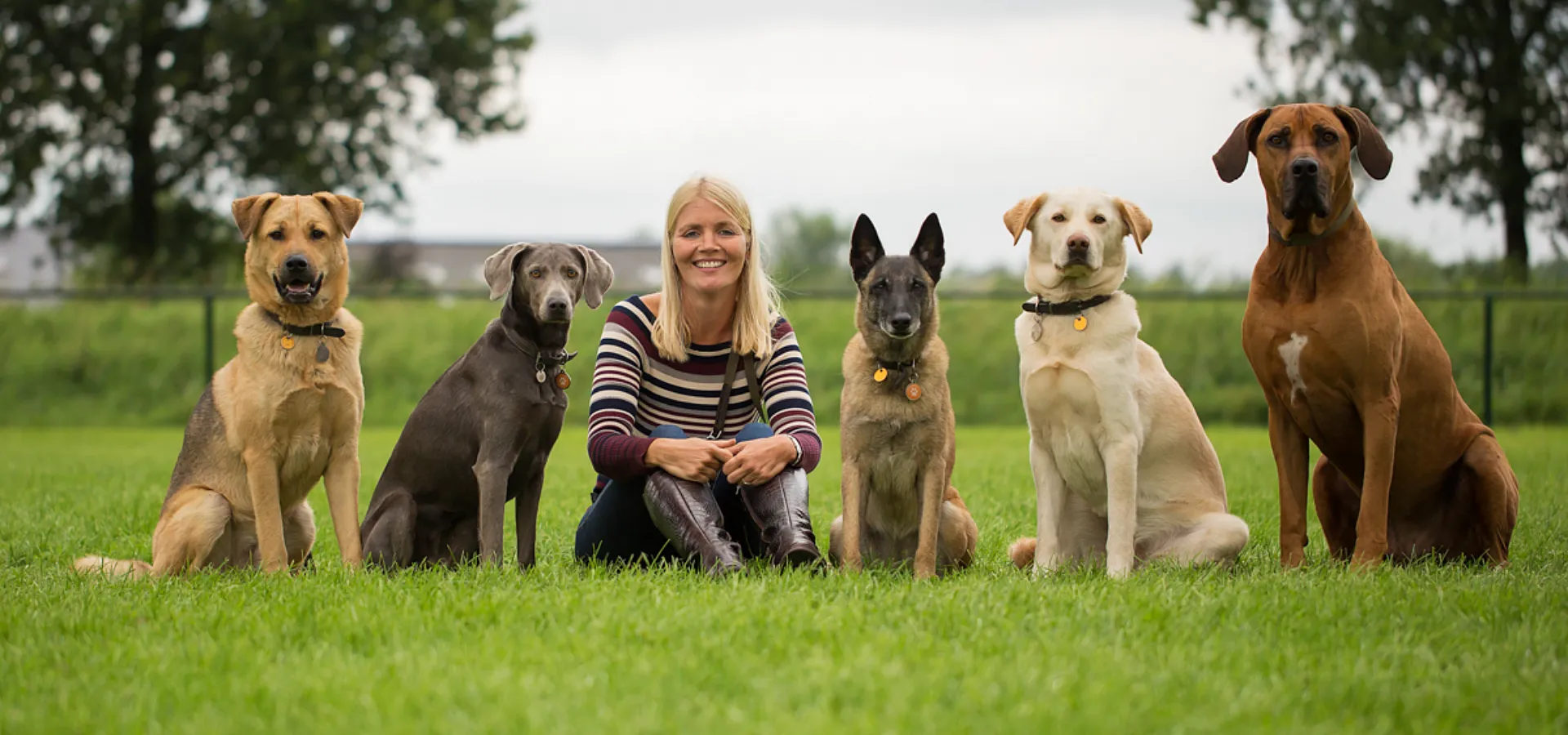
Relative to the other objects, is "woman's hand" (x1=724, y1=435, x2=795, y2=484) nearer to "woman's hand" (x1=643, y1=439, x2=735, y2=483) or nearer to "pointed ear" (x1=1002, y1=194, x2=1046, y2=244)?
"woman's hand" (x1=643, y1=439, x2=735, y2=483)

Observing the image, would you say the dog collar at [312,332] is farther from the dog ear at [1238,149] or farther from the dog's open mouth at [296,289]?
the dog ear at [1238,149]

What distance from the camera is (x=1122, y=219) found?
4.75 metres

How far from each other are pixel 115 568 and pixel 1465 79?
21.8m

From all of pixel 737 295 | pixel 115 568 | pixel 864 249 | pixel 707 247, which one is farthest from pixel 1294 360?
pixel 115 568

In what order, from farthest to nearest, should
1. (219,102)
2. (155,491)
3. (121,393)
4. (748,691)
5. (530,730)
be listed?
(219,102), (121,393), (155,491), (748,691), (530,730)

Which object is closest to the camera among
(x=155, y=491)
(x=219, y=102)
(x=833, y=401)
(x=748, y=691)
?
(x=748, y=691)

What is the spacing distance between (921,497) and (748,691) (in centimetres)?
191

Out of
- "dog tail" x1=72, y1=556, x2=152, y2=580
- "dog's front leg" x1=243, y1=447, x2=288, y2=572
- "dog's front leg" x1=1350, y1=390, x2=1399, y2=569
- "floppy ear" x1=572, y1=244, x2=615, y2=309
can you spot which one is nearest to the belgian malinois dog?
"floppy ear" x1=572, y1=244, x2=615, y2=309

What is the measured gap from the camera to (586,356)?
54.9 feet

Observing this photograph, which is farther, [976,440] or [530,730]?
[976,440]

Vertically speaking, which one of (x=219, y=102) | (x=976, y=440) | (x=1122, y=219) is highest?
(x=219, y=102)

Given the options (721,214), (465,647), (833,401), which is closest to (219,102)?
(833,401)

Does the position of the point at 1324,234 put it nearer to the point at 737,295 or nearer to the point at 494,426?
the point at 737,295

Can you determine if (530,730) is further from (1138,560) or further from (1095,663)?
(1138,560)
